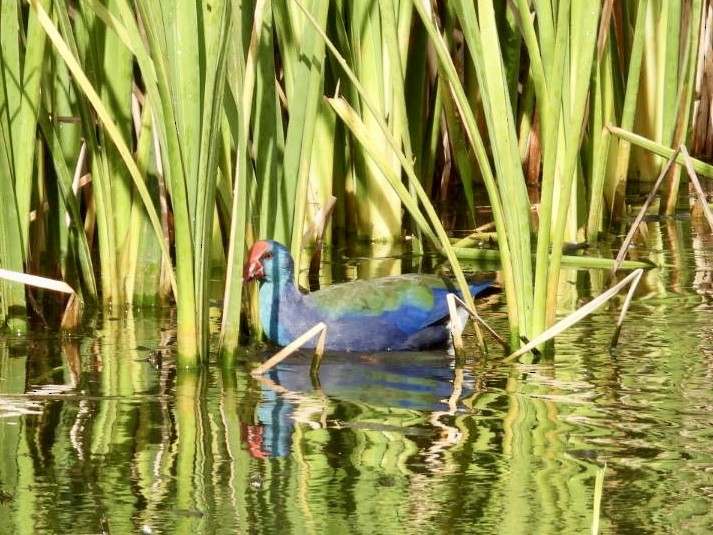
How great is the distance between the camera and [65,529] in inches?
118

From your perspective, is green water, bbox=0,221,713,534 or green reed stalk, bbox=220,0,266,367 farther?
green reed stalk, bbox=220,0,266,367

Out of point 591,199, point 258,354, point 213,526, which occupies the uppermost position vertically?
point 591,199

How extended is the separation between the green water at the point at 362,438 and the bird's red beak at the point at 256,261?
280 mm

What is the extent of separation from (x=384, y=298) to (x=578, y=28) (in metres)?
1.46

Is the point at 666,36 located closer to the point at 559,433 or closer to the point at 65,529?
the point at 559,433

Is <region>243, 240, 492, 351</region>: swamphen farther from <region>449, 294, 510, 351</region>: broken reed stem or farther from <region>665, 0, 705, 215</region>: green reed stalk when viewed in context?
<region>665, 0, 705, 215</region>: green reed stalk

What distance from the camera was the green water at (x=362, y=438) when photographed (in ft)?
10.1

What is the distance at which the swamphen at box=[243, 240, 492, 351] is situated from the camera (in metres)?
5.07

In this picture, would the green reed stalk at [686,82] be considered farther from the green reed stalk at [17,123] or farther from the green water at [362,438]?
the green reed stalk at [17,123]

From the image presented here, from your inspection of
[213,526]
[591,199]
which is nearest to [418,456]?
[213,526]

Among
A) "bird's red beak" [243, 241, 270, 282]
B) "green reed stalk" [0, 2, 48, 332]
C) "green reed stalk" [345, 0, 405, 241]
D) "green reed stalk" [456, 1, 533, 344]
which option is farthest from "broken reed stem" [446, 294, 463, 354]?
"green reed stalk" [0, 2, 48, 332]

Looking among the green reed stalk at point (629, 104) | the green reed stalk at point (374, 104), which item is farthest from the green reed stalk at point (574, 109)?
the green reed stalk at point (629, 104)

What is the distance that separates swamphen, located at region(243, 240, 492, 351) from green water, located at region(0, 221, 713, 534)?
3.8 inches

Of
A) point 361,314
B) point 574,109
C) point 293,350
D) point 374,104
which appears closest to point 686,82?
point 374,104
